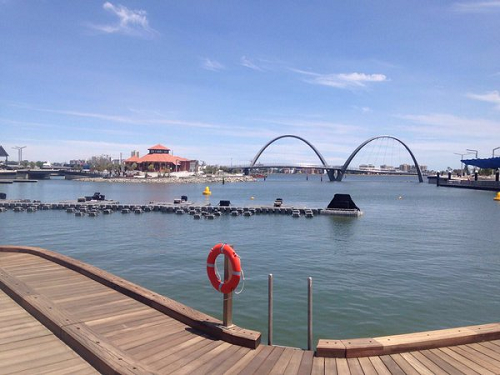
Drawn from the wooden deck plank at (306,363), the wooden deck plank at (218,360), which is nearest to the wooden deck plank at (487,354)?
the wooden deck plank at (306,363)

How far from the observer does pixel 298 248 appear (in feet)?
88.5

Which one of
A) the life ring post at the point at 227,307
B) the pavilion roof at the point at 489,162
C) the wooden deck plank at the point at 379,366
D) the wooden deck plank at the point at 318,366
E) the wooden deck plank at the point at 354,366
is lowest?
the wooden deck plank at the point at 318,366

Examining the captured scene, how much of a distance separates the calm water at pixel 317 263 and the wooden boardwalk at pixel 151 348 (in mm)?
4444

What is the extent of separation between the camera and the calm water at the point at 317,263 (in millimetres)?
13531

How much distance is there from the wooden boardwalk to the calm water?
14.6 feet

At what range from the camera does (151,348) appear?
664 centimetres

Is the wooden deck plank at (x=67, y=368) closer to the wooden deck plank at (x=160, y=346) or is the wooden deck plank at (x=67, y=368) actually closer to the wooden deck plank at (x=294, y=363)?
the wooden deck plank at (x=160, y=346)

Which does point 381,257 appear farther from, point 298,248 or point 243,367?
point 243,367

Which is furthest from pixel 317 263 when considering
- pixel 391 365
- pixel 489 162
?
pixel 489 162

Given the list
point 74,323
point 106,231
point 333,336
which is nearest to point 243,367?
point 74,323

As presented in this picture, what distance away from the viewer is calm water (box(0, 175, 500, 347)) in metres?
13.5

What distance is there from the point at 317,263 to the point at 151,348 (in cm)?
1663

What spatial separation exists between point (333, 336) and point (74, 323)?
738cm

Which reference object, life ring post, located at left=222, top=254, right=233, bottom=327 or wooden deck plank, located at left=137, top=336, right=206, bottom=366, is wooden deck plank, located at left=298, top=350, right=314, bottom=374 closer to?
life ring post, located at left=222, top=254, right=233, bottom=327
